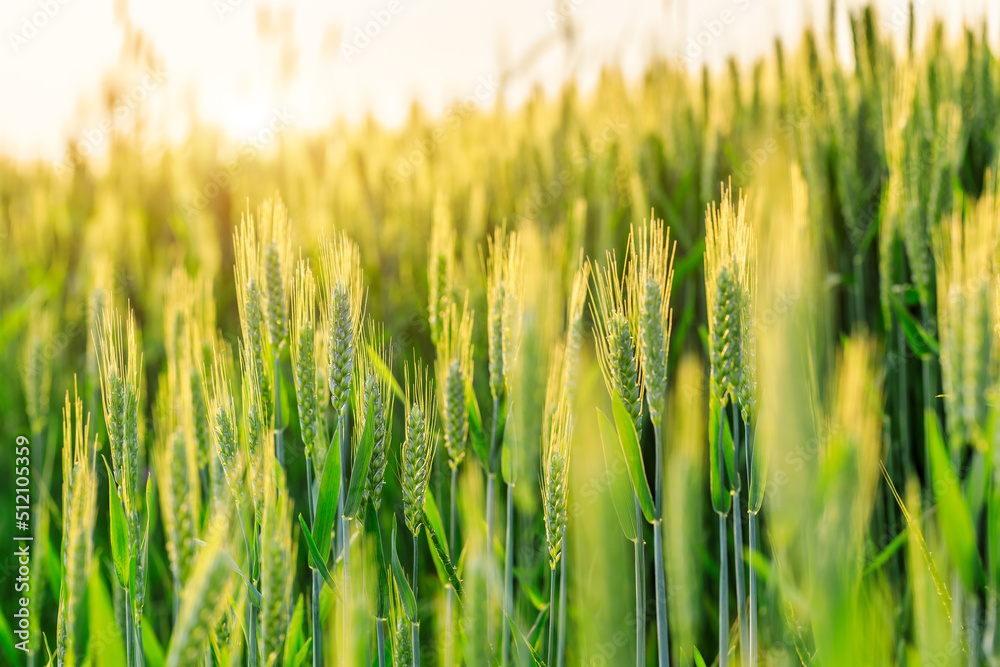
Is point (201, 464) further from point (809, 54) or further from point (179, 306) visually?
point (809, 54)

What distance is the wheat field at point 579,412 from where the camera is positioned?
77cm

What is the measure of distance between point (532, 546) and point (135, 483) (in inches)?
29.0

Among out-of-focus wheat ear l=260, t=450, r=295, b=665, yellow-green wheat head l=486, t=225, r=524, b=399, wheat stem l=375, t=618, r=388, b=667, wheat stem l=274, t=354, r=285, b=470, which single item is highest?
yellow-green wheat head l=486, t=225, r=524, b=399

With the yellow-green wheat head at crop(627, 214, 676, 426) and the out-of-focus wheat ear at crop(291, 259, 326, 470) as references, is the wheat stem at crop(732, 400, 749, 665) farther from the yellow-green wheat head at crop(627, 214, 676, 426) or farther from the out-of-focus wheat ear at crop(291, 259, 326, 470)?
the out-of-focus wheat ear at crop(291, 259, 326, 470)

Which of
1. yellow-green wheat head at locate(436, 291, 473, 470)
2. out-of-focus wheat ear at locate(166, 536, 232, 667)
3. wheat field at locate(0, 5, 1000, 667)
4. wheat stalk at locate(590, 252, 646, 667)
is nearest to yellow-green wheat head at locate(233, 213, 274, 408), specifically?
wheat field at locate(0, 5, 1000, 667)

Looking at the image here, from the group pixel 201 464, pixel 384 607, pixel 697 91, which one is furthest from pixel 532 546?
pixel 697 91

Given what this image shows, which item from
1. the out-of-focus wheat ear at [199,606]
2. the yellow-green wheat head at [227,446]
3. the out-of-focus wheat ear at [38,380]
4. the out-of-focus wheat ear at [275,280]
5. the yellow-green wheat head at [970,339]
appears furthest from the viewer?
the out-of-focus wheat ear at [38,380]

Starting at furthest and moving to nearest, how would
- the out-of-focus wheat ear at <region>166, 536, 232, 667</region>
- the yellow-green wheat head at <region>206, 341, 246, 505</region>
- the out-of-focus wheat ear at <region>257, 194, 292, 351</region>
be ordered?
the out-of-focus wheat ear at <region>257, 194, 292, 351</region> → the yellow-green wheat head at <region>206, 341, 246, 505</region> → the out-of-focus wheat ear at <region>166, 536, 232, 667</region>

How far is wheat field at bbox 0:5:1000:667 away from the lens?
77cm

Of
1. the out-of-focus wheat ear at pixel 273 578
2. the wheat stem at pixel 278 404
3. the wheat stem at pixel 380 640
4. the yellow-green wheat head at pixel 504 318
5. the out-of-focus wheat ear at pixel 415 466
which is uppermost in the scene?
the yellow-green wheat head at pixel 504 318

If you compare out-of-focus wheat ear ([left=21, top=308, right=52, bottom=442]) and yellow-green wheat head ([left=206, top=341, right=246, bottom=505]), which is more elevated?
out-of-focus wheat ear ([left=21, top=308, right=52, bottom=442])

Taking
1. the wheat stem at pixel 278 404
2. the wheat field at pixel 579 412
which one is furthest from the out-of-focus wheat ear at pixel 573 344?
the wheat stem at pixel 278 404

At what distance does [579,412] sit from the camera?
1142 millimetres

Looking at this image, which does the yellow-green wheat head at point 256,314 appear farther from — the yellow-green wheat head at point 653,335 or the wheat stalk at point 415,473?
the yellow-green wheat head at point 653,335
